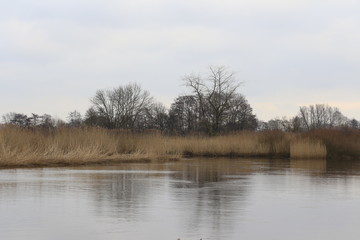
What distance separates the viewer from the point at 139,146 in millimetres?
32094

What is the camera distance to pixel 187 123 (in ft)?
303

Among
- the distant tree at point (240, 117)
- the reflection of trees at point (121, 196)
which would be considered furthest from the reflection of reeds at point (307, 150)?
the distant tree at point (240, 117)

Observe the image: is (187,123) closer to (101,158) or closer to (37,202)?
(101,158)

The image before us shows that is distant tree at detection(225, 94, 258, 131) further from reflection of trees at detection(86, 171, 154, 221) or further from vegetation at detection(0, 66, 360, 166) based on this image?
reflection of trees at detection(86, 171, 154, 221)

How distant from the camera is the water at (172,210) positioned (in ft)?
25.2

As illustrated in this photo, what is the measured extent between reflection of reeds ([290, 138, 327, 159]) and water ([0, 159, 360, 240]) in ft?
70.7

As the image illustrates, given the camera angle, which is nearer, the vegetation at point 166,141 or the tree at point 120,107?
the vegetation at point 166,141

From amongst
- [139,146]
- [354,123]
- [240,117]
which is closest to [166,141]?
[139,146]

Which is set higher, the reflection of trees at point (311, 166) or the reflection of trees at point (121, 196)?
the reflection of trees at point (311, 166)

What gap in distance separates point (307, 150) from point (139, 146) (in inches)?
505

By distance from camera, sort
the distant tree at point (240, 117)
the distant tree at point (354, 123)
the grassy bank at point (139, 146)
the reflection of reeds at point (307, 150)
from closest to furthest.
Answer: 1. the grassy bank at point (139, 146)
2. the reflection of reeds at point (307, 150)
3. the distant tree at point (240, 117)
4. the distant tree at point (354, 123)

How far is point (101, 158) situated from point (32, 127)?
4.41m

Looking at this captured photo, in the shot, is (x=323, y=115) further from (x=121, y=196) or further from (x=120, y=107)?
(x=121, y=196)

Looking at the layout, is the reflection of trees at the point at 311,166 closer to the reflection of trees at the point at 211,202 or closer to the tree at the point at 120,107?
the reflection of trees at the point at 211,202
